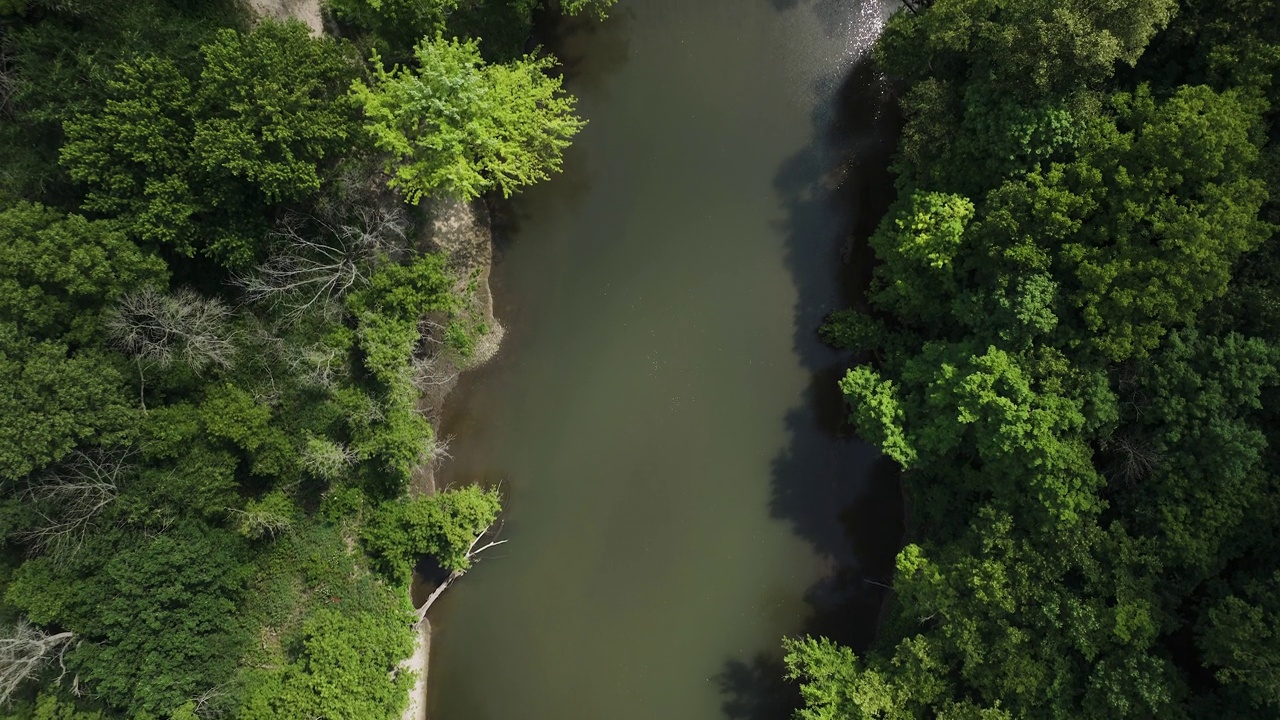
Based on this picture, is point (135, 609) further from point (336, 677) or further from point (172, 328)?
point (172, 328)

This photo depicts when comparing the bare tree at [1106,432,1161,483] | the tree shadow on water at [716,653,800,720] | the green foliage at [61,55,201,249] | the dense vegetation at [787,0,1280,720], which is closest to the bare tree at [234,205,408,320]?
the green foliage at [61,55,201,249]

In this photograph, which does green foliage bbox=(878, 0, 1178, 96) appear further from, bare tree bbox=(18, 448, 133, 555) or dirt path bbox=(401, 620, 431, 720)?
bare tree bbox=(18, 448, 133, 555)

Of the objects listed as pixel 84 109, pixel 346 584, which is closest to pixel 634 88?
pixel 84 109

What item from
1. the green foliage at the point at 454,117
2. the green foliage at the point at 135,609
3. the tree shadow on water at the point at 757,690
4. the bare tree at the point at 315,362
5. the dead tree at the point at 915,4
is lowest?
the green foliage at the point at 135,609

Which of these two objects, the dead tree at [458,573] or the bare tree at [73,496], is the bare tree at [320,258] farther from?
the dead tree at [458,573]

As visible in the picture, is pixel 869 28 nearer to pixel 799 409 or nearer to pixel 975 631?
pixel 799 409

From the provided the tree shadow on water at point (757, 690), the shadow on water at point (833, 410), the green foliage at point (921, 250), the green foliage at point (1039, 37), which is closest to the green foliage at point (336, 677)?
the tree shadow on water at point (757, 690)

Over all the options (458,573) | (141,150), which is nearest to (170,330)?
(141,150)
